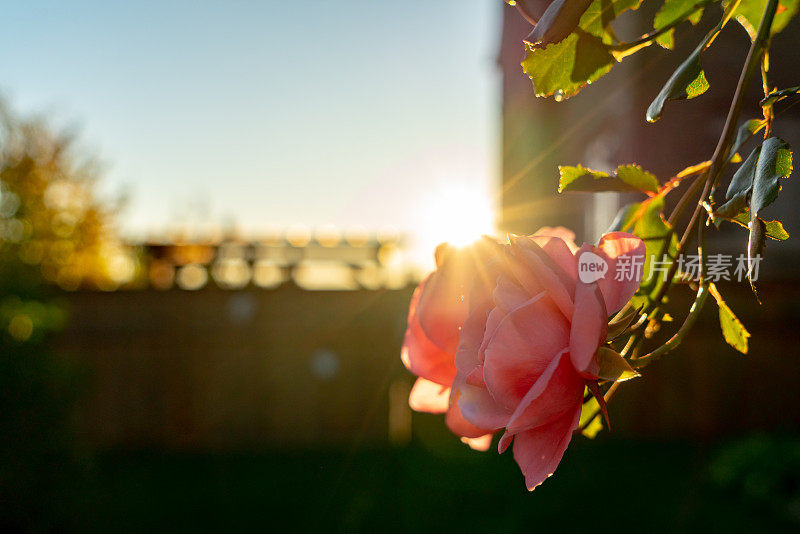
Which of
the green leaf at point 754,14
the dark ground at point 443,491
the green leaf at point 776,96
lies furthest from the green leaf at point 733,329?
the dark ground at point 443,491

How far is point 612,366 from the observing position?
16.1 inches

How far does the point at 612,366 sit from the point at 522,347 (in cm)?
6

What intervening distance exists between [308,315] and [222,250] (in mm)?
2867

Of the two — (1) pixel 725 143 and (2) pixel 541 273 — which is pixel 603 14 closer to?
(1) pixel 725 143

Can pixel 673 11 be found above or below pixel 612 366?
above

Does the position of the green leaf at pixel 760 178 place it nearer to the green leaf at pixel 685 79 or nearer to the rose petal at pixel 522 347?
the green leaf at pixel 685 79

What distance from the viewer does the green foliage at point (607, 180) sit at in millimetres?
619

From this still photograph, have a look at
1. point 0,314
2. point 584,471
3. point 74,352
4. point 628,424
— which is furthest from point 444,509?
point 74,352

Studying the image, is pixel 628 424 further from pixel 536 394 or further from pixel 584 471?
pixel 536 394

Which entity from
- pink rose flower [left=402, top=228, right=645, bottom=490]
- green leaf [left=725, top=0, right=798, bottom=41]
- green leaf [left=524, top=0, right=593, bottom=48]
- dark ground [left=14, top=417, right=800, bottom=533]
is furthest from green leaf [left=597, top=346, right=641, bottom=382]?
dark ground [left=14, top=417, right=800, bottom=533]

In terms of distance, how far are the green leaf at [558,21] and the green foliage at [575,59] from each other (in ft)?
0.21

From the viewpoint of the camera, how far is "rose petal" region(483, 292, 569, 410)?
40cm

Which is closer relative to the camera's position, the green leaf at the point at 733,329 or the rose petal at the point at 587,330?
A: the rose petal at the point at 587,330

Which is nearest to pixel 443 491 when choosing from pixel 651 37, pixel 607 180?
pixel 607 180
